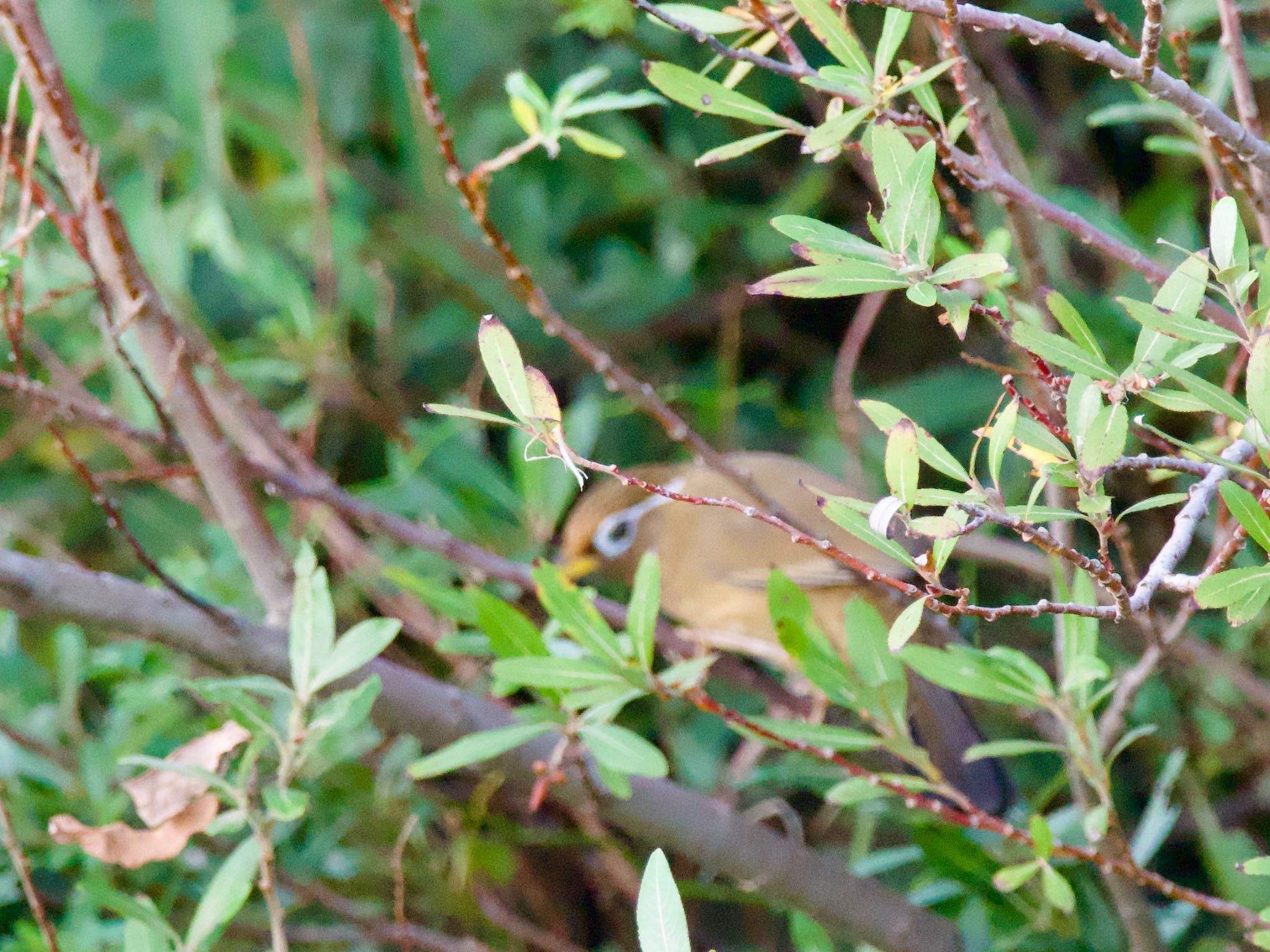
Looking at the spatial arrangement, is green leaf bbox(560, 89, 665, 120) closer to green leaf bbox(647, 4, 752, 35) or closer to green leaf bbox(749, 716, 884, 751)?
green leaf bbox(647, 4, 752, 35)

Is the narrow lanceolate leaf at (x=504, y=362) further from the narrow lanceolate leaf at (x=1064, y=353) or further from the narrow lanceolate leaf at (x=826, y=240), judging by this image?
the narrow lanceolate leaf at (x=1064, y=353)

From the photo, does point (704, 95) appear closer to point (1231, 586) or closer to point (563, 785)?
point (1231, 586)

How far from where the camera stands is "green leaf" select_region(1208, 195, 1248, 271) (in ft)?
3.51

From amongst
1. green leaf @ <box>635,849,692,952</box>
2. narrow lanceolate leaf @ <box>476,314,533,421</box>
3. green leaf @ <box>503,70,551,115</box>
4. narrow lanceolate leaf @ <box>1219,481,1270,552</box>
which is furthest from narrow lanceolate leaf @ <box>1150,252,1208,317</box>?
green leaf @ <box>503,70,551,115</box>

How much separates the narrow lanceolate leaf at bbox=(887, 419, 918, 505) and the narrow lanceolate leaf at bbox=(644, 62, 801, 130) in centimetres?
44

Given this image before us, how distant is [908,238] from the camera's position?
102 cm

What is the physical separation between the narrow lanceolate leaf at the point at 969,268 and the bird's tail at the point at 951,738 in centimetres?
155

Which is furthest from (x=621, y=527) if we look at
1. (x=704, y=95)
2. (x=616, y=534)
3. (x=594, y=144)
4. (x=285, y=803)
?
(x=704, y=95)

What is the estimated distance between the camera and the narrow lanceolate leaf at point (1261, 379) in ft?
3.04

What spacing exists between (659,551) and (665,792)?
1.50 metres

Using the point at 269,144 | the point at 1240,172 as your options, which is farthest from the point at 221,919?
the point at 269,144

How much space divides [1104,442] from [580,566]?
7.49 ft

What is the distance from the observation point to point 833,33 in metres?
1.18

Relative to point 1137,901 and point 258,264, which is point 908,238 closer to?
point 1137,901
